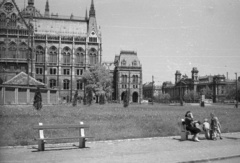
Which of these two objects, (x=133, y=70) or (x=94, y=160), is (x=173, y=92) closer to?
(x=133, y=70)

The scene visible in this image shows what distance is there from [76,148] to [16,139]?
9.44 ft

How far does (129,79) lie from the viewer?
307ft

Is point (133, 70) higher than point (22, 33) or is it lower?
lower

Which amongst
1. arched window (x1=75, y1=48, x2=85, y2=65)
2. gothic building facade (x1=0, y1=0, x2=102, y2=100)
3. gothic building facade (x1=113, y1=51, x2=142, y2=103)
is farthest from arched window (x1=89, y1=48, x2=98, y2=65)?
gothic building facade (x1=113, y1=51, x2=142, y2=103)

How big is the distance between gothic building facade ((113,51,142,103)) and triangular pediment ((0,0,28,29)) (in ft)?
116

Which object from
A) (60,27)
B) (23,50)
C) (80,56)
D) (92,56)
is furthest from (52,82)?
(60,27)

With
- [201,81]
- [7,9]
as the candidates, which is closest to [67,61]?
[7,9]

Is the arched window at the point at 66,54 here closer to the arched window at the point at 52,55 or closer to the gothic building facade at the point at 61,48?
the gothic building facade at the point at 61,48

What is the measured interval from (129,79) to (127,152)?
273 feet

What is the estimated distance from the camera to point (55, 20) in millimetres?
85625

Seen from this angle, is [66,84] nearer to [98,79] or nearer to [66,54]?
[66,54]

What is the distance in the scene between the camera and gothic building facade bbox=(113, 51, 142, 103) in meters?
92.7

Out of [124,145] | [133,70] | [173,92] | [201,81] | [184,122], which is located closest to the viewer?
[124,145]

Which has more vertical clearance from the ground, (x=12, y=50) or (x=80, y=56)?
(x=12, y=50)
